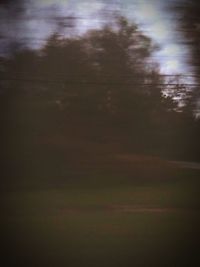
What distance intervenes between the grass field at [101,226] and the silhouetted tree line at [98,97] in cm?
160

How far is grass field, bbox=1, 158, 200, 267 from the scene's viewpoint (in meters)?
5.58

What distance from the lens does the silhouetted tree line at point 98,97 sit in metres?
11.4

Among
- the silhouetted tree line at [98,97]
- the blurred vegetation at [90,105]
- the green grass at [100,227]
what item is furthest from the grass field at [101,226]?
the silhouetted tree line at [98,97]

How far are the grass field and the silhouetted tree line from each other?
5.24 feet

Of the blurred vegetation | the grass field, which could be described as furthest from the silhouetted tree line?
the grass field

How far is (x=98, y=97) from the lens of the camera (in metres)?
12.5

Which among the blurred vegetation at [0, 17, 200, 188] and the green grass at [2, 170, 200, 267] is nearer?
the green grass at [2, 170, 200, 267]

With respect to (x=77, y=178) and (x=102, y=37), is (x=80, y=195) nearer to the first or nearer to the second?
(x=77, y=178)

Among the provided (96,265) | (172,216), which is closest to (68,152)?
(172,216)

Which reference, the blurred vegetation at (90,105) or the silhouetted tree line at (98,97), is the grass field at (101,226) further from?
the silhouetted tree line at (98,97)

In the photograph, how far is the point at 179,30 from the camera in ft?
35.1

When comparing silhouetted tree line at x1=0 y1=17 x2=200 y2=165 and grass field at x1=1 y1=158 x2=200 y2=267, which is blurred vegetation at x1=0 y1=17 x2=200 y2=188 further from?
grass field at x1=1 y1=158 x2=200 y2=267

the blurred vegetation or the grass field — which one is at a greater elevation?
the blurred vegetation

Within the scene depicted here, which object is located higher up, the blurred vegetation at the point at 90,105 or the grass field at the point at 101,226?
the blurred vegetation at the point at 90,105
